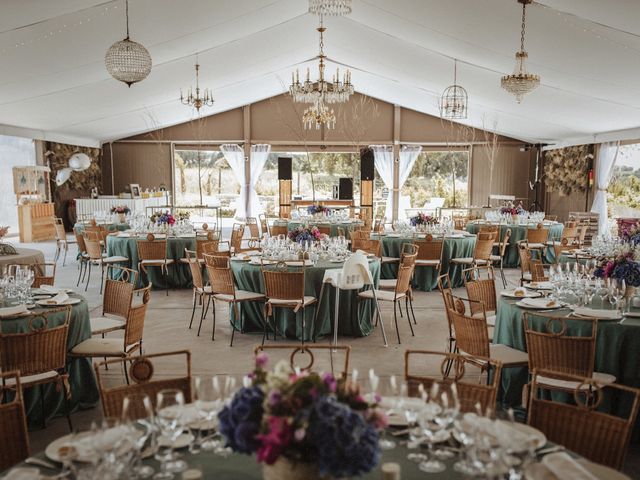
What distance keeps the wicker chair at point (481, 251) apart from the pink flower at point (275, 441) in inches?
296

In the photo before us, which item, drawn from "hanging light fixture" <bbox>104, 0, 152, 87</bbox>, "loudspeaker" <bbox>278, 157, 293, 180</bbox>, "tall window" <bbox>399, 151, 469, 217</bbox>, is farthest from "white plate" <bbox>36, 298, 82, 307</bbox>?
"tall window" <bbox>399, 151, 469, 217</bbox>

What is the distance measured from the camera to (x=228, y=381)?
2094 millimetres

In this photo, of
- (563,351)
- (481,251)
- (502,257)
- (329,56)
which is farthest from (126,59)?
(329,56)

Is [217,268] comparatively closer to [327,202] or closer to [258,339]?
[258,339]

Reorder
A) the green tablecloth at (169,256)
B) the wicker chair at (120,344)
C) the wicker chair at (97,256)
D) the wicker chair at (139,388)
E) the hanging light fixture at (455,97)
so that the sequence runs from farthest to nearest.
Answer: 1. the hanging light fixture at (455,97)
2. the green tablecloth at (169,256)
3. the wicker chair at (97,256)
4. the wicker chair at (120,344)
5. the wicker chair at (139,388)

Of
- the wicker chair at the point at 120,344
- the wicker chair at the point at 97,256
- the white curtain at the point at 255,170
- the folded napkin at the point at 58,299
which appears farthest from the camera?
the white curtain at the point at 255,170

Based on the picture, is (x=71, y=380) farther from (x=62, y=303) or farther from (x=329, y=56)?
(x=329, y=56)

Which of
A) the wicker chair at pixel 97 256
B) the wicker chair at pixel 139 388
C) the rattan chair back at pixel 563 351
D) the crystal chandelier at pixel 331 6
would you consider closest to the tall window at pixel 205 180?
the wicker chair at pixel 97 256

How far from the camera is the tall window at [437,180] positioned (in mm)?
17719

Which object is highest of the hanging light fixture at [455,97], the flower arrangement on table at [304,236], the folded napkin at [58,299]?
the hanging light fixture at [455,97]

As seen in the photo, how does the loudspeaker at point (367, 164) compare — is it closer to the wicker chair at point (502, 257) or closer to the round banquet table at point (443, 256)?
the wicker chair at point (502, 257)

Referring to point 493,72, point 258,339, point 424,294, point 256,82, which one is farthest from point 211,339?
point 256,82

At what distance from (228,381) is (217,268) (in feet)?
13.0

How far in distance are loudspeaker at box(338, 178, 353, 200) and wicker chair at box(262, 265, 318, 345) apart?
31.9 ft
